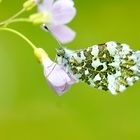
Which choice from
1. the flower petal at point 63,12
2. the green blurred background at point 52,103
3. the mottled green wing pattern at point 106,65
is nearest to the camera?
the flower petal at point 63,12

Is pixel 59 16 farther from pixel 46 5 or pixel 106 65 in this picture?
pixel 106 65

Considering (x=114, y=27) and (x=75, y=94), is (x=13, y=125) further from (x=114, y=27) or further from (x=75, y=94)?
(x=114, y=27)

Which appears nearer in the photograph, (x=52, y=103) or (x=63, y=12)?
(x=63, y=12)

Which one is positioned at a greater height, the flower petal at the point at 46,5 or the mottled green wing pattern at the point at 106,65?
the mottled green wing pattern at the point at 106,65

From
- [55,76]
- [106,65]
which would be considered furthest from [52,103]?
[55,76]

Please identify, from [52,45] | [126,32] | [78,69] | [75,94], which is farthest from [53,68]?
[126,32]

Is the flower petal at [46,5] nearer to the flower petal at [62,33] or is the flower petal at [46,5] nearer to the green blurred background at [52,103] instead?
the flower petal at [62,33]

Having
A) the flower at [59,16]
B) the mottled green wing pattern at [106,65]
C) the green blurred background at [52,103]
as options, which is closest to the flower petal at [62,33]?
the flower at [59,16]
